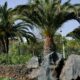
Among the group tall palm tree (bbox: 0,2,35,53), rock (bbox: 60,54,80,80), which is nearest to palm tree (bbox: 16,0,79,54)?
tall palm tree (bbox: 0,2,35,53)

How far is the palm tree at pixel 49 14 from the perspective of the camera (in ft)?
87.5

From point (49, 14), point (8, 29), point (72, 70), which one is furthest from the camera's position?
point (8, 29)

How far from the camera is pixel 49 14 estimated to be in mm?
26797

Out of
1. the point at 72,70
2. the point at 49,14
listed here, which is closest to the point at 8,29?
the point at 49,14

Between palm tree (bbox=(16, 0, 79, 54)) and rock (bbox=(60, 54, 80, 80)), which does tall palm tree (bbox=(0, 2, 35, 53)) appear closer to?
palm tree (bbox=(16, 0, 79, 54))

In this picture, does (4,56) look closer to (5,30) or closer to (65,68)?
(5,30)

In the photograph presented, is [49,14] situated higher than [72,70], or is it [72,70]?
[49,14]

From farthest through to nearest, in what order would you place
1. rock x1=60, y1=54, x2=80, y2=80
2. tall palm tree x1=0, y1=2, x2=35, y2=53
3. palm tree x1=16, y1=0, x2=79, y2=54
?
tall palm tree x1=0, y1=2, x2=35, y2=53 → palm tree x1=16, y1=0, x2=79, y2=54 → rock x1=60, y1=54, x2=80, y2=80

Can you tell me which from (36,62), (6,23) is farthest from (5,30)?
(36,62)

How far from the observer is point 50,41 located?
27.2 m

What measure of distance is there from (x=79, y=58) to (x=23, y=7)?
15.1 metres

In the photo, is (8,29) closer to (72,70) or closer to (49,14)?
(49,14)

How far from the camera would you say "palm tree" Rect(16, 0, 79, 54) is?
2667 centimetres

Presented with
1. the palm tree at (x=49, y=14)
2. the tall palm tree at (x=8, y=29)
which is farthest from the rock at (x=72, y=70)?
the tall palm tree at (x=8, y=29)
